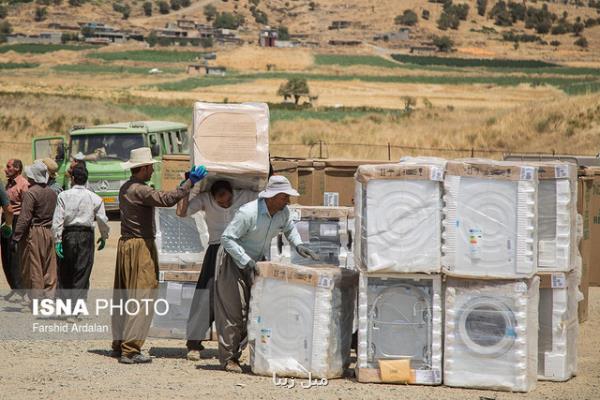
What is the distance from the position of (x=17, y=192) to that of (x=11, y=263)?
2.96ft

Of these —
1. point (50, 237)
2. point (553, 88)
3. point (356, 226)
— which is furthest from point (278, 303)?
point (553, 88)

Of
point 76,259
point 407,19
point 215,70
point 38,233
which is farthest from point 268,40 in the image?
point 76,259

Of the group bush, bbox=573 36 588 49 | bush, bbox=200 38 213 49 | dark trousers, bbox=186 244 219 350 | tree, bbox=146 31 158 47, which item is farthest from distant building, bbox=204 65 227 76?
dark trousers, bbox=186 244 219 350

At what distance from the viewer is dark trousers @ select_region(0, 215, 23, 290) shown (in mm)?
13742

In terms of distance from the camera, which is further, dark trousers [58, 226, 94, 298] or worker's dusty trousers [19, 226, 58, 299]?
worker's dusty trousers [19, 226, 58, 299]

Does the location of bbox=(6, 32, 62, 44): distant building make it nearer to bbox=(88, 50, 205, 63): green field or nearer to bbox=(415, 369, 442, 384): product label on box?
bbox=(88, 50, 205, 63): green field

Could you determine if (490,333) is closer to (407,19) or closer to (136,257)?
(136,257)

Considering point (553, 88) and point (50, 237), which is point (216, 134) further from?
point (553, 88)

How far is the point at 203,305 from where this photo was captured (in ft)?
34.8

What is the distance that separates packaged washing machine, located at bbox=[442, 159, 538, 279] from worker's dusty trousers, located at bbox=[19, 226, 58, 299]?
A: 5.55 metres

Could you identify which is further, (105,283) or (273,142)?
(273,142)

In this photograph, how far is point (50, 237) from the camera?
1311cm

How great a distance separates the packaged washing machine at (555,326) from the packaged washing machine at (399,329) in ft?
3.45

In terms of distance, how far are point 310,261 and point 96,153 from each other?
15099mm
